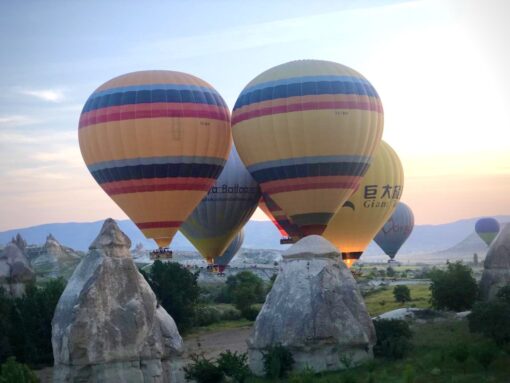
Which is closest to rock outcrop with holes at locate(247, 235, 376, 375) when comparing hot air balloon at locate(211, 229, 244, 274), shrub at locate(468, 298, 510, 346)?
shrub at locate(468, 298, 510, 346)

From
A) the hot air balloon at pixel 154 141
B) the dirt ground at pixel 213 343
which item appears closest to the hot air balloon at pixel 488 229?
the hot air balloon at pixel 154 141

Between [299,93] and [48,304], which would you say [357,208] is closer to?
[299,93]

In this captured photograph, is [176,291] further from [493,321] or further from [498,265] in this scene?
[493,321]

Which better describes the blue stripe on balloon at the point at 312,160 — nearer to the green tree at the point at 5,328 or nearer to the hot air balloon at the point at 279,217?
the hot air balloon at the point at 279,217

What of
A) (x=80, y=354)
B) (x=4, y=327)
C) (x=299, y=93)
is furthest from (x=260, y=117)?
(x=80, y=354)

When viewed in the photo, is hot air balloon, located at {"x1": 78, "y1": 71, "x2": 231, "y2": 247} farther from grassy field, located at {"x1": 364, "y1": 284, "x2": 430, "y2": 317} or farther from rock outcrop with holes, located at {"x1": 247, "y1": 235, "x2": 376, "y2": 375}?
rock outcrop with holes, located at {"x1": 247, "y1": 235, "x2": 376, "y2": 375}

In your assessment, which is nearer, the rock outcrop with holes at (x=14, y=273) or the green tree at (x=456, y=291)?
the green tree at (x=456, y=291)

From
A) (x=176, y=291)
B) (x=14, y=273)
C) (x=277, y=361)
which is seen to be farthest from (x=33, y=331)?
(x=277, y=361)
